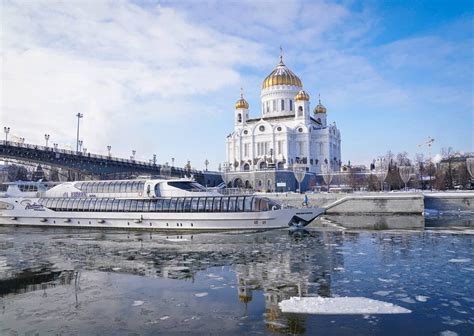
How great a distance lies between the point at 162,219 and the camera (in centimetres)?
3434

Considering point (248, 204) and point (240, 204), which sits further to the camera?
point (240, 204)

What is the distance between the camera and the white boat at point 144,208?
31875mm

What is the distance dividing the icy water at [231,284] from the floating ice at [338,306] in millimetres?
337

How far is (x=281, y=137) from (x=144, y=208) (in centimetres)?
6035

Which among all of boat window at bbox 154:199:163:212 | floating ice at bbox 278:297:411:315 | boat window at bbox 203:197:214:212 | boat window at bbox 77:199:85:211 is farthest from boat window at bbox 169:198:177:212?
floating ice at bbox 278:297:411:315

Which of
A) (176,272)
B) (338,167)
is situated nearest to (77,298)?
(176,272)

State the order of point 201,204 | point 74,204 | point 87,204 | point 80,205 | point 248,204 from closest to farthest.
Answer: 1. point 248,204
2. point 201,204
3. point 87,204
4. point 80,205
5. point 74,204

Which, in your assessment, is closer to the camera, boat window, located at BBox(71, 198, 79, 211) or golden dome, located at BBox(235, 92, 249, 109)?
boat window, located at BBox(71, 198, 79, 211)

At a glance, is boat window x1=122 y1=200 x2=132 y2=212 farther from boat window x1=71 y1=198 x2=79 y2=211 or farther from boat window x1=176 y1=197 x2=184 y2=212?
boat window x1=71 y1=198 x2=79 y2=211

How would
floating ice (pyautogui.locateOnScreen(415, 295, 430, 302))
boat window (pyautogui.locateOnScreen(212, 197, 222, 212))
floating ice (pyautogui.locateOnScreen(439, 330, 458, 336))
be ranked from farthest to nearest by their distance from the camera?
boat window (pyautogui.locateOnScreen(212, 197, 222, 212)), floating ice (pyautogui.locateOnScreen(415, 295, 430, 302)), floating ice (pyautogui.locateOnScreen(439, 330, 458, 336))

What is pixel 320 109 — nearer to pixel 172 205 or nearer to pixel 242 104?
pixel 242 104

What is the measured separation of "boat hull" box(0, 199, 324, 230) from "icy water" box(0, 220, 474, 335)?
4.39m

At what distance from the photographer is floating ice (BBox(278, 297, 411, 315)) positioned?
11.4 metres

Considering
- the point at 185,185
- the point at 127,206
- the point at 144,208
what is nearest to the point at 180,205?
the point at 185,185
